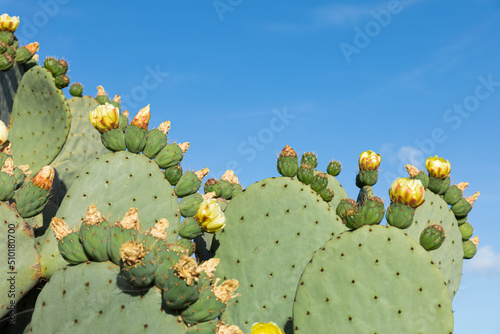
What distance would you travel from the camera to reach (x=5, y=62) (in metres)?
4.59

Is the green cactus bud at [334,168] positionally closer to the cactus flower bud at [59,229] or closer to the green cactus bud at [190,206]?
the green cactus bud at [190,206]

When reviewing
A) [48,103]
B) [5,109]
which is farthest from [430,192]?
[5,109]

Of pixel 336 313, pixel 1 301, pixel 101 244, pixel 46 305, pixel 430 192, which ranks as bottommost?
pixel 1 301

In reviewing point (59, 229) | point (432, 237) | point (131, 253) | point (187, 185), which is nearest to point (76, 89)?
point (187, 185)

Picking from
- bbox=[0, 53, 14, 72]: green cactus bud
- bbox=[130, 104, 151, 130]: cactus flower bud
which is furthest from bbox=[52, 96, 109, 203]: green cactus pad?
bbox=[130, 104, 151, 130]: cactus flower bud

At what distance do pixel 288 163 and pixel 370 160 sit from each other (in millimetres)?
863

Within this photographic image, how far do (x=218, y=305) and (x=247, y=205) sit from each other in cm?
152

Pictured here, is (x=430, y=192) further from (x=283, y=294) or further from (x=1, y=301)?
(x=1, y=301)

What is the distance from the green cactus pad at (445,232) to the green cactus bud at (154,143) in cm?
194

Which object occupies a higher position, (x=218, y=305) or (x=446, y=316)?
(x=446, y=316)

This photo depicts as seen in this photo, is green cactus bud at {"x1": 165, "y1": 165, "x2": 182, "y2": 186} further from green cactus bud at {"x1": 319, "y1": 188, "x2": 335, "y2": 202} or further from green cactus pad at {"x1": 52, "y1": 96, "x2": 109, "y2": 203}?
green cactus pad at {"x1": 52, "y1": 96, "x2": 109, "y2": 203}

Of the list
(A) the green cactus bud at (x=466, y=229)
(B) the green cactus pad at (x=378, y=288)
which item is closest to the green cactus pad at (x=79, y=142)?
(B) the green cactus pad at (x=378, y=288)

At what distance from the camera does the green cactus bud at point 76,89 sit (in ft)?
17.9

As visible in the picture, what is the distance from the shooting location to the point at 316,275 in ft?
9.54
